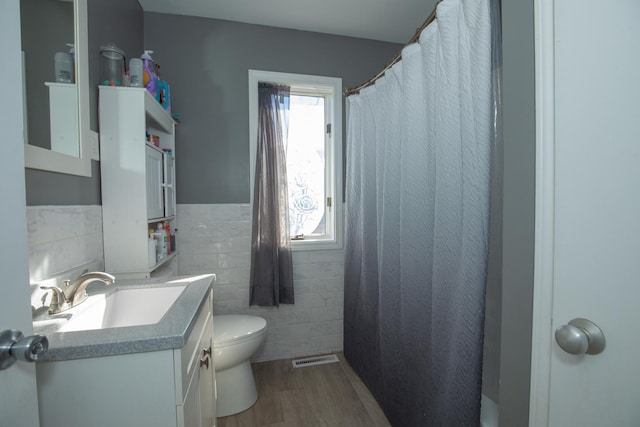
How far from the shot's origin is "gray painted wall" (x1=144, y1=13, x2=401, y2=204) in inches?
78.3

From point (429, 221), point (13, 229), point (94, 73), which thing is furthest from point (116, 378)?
point (94, 73)

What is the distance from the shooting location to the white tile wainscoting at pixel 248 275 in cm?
205

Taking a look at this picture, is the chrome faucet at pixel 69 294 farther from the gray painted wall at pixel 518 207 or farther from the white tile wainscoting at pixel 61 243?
the gray painted wall at pixel 518 207

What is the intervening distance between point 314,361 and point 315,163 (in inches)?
61.1

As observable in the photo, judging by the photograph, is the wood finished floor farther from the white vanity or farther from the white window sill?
the white vanity

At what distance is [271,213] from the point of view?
2.12 m

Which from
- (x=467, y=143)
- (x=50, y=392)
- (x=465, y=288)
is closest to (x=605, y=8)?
(x=467, y=143)

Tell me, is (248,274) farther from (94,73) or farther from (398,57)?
(398,57)

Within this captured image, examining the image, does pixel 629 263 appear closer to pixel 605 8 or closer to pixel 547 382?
pixel 547 382

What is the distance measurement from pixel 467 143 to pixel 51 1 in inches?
60.1

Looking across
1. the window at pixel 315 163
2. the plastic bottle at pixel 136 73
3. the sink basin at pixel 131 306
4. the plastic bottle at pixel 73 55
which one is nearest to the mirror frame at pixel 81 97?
the plastic bottle at pixel 73 55

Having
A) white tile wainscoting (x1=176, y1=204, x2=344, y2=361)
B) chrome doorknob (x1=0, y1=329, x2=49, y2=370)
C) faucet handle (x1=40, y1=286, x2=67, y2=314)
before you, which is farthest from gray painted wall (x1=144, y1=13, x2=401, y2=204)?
chrome doorknob (x1=0, y1=329, x2=49, y2=370)

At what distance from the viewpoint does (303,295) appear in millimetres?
2244

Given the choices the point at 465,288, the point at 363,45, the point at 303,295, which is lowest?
the point at 303,295
